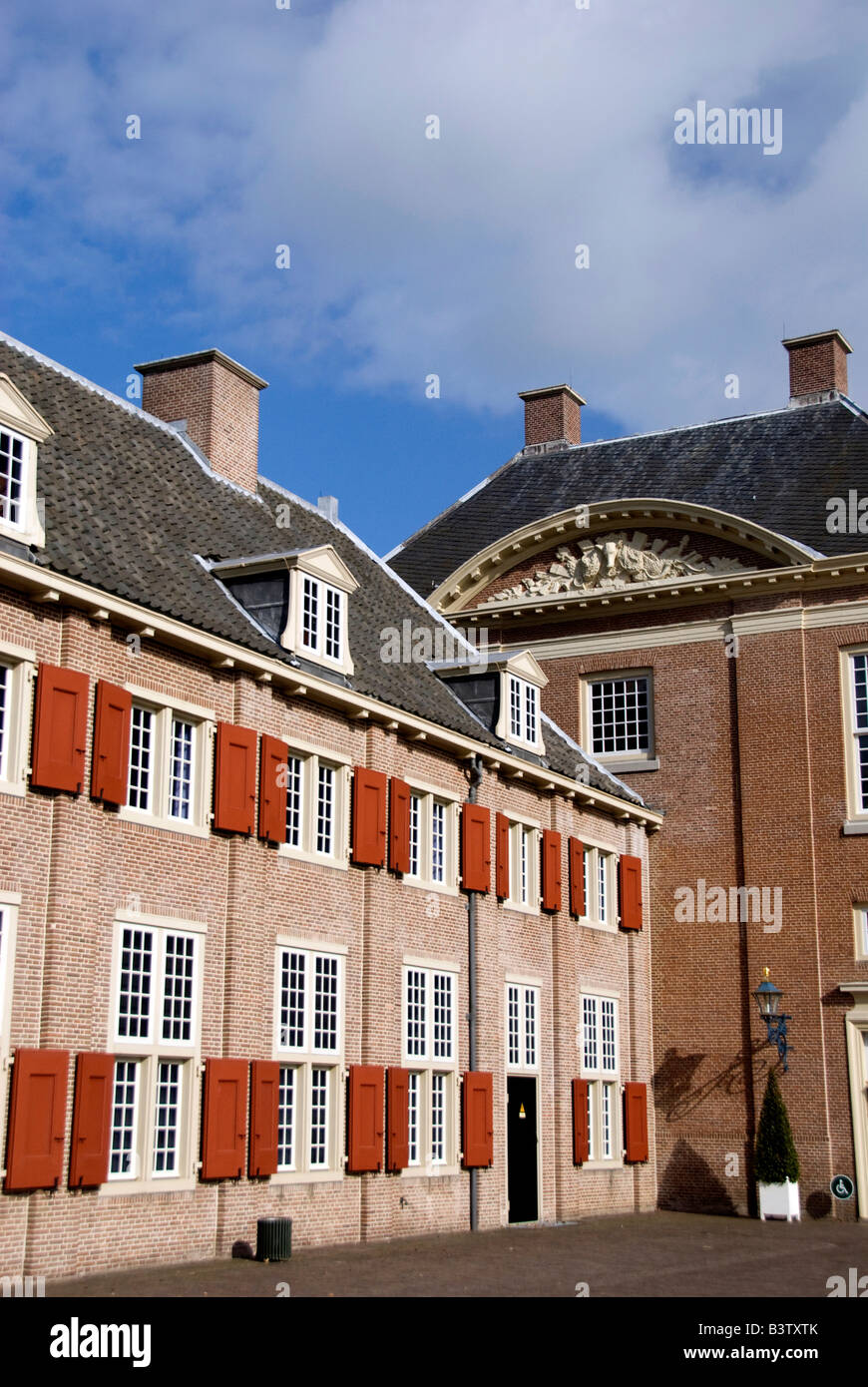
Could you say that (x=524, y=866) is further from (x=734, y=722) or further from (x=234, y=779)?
(x=234, y=779)

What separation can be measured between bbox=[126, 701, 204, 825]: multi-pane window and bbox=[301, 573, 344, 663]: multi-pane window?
2799 millimetres

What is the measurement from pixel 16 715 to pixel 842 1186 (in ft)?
57.5

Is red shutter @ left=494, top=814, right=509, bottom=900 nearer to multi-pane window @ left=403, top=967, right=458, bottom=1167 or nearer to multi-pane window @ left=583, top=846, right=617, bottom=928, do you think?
multi-pane window @ left=403, top=967, right=458, bottom=1167

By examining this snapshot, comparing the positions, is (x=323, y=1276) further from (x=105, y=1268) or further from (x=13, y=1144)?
(x=13, y=1144)

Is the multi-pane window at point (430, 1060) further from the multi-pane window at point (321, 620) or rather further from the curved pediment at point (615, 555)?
the curved pediment at point (615, 555)

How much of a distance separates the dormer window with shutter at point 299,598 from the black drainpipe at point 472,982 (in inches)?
130

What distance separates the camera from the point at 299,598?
19906 millimetres

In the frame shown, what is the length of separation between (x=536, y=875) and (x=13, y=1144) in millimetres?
12023

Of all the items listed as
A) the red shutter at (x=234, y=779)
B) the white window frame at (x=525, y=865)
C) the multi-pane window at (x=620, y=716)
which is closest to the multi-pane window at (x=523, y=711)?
the white window frame at (x=525, y=865)

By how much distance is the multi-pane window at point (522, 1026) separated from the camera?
77.9ft

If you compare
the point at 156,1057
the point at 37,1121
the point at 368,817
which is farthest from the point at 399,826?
the point at 37,1121

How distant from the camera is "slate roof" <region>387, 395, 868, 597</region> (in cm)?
3027

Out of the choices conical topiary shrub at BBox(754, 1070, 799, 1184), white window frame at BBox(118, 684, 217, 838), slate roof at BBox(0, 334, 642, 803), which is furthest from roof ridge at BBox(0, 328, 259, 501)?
conical topiary shrub at BBox(754, 1070, 799, 1184)

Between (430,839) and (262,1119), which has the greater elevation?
(430,839)
